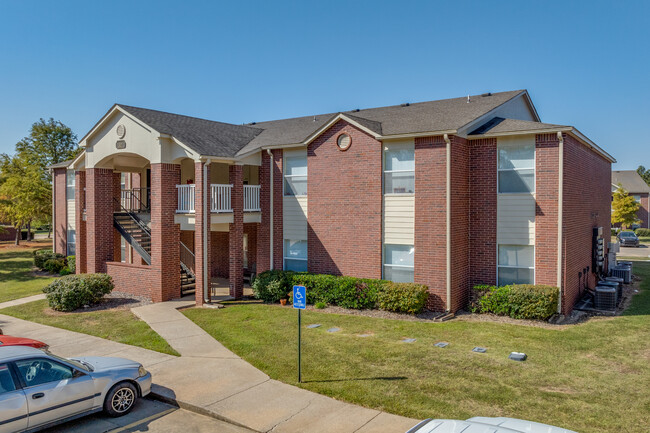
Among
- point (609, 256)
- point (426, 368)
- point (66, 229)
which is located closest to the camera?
point (426, 368)

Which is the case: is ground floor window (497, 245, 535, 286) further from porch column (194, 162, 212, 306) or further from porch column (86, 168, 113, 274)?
porch column (86, 168, 113, 274)

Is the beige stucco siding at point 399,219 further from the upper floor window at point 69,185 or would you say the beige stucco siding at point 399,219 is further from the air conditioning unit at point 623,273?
the upper floor window at point 69,185

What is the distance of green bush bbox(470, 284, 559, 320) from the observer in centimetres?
1374

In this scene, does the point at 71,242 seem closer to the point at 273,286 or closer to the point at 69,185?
the point at 69,185

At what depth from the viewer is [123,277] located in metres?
18.7

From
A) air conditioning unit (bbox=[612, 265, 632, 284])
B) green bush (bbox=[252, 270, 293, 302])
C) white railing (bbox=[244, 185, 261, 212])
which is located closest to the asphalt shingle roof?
air conditioning unit (bbox=[612, 265, 632, 284])

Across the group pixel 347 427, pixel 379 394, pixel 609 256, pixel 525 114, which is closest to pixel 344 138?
pixel 525 114

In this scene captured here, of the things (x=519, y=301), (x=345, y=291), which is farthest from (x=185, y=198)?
(x=519, y=301)

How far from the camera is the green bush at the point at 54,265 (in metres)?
24.8

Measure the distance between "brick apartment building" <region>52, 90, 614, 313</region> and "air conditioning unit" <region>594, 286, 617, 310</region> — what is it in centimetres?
89

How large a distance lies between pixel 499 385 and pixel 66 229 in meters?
26.5

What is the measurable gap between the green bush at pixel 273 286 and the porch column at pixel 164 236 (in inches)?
127

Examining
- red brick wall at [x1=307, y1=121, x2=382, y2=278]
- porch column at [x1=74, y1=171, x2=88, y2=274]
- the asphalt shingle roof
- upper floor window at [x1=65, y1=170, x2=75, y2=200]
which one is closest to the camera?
red brick wall at [x1=307, y1=121, x2=382, y2=278]

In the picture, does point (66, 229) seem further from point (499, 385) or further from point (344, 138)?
point (499, 385)
